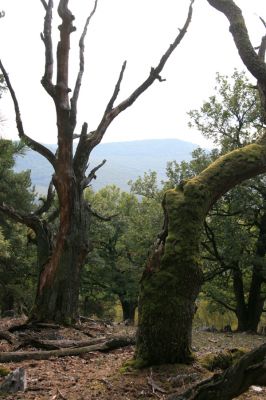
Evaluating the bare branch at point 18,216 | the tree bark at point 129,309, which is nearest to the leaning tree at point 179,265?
the bare branch at point 18,216

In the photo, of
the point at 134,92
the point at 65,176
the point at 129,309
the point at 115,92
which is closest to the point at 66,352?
the point at 65,176

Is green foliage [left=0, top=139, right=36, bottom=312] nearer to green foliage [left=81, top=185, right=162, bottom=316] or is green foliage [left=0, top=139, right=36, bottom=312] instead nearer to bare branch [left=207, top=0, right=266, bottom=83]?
green foliage [left=81, top=185, right=162, bottom=316]

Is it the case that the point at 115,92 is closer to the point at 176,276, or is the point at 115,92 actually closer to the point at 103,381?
the point at 176,276

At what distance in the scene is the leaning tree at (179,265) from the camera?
5.95 metres

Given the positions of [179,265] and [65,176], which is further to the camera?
[65,176]

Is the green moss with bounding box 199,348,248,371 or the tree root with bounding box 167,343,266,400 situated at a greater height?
the tree root with bounding box 167,343,266,400

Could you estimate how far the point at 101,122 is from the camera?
1191 centimetres

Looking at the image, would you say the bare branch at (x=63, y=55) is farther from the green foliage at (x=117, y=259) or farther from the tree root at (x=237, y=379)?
the green foliage at (x=117, y=259)

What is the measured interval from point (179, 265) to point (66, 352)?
9.33 feet

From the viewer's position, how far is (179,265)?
610 cm

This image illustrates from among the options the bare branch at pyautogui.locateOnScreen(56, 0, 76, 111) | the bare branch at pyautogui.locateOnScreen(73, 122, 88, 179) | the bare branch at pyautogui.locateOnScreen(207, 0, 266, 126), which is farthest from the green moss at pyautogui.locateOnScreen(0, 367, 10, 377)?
the bare branch at pyautogui.locateOnScreen(56, 0, 76, 111)

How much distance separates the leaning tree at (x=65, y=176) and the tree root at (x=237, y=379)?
768 cm

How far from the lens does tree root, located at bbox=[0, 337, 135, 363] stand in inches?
276

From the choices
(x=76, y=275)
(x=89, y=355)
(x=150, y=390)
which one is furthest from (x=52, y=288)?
(x=150, y=390)
